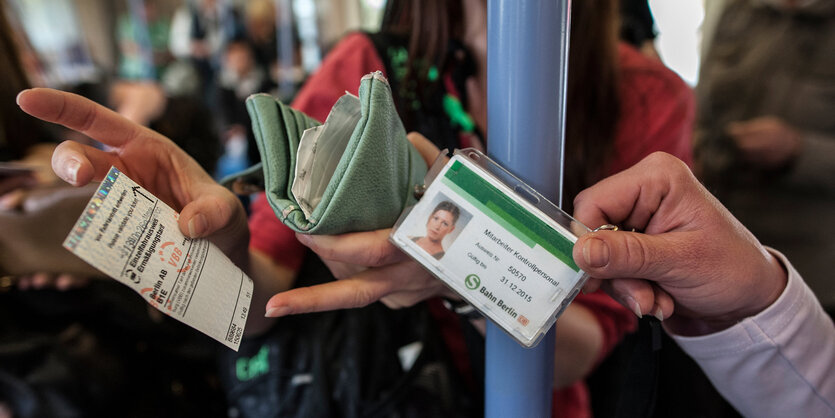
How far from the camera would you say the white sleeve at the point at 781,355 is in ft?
1.27

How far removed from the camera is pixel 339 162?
0.31 metres

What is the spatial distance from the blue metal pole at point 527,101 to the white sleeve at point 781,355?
16 cm

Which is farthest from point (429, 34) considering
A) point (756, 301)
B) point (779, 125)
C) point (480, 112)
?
point (779, 125)

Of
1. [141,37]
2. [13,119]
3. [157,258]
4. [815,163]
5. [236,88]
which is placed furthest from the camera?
[141,37]

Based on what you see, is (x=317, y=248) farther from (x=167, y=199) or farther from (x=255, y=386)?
(x=255, y=386)

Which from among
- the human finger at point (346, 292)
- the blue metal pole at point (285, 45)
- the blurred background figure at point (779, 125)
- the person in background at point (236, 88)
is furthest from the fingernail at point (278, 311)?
the blue metal pole at point (285, 45)

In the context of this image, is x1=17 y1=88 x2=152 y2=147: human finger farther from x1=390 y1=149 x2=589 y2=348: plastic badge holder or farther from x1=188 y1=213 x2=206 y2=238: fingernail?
x1=390 y1=149 x2=589 y2=348: plastic badge holder

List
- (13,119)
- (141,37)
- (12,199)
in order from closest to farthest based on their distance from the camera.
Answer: (12,199) → (13,119) → (141,37)

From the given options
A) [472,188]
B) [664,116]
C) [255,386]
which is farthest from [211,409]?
[664,116]

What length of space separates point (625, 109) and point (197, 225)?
633 mm

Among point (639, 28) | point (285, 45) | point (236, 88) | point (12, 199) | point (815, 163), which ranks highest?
point (639, 28)

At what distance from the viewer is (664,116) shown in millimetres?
697

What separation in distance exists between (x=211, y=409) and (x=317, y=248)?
1.67 ft

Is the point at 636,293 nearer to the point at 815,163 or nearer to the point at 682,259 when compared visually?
the point at 682,259
